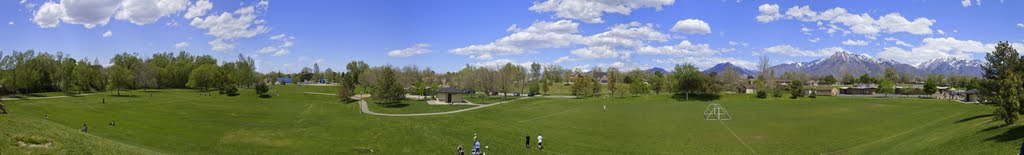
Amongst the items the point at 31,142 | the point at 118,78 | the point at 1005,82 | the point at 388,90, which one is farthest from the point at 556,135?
the point at 118,78

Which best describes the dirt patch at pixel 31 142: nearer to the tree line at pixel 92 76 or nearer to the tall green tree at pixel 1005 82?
the tall green tree at pixel 1005 82

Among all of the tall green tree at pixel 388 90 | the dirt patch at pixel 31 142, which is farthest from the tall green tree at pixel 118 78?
the dirt patch at pixel 31 142

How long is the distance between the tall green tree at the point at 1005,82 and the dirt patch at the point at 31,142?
57.2 meters

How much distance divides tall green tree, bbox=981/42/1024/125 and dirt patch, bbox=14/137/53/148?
5718 centimetres

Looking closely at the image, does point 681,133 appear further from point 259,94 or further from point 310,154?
point 259,94

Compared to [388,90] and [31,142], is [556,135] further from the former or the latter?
[388,90]

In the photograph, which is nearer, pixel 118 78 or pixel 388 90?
pixel 388 90

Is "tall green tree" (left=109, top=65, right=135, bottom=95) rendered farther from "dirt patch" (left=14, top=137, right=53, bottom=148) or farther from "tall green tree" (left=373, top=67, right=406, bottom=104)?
"dirt patch" (left=14, top=137, right=53, bottom=148)

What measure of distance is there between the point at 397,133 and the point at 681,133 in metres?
24.6

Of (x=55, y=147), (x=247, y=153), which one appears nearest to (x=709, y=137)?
(x=247, y=153)

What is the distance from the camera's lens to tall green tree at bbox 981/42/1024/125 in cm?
3797

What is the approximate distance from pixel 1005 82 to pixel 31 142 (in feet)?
191

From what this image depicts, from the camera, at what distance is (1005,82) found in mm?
38500

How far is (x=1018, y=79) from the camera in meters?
39.1
